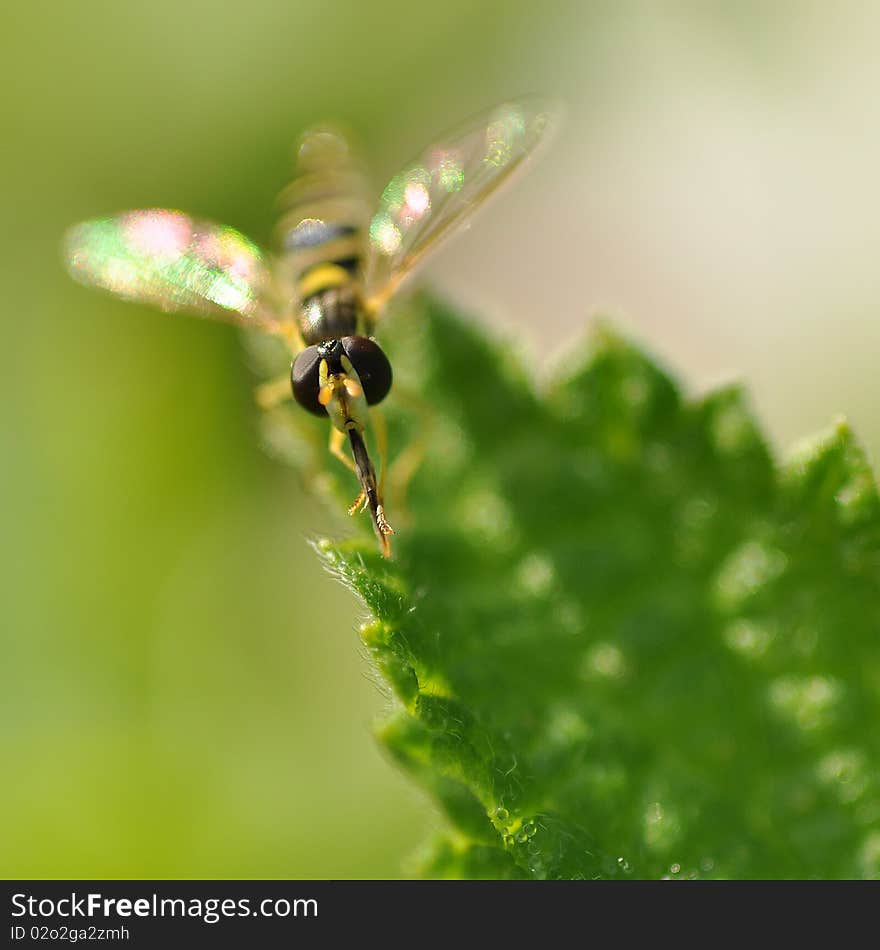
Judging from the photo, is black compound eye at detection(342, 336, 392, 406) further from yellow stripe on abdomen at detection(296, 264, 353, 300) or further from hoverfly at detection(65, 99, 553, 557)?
yellow stripe on abdomen at detection(296, 264, 353, 300)

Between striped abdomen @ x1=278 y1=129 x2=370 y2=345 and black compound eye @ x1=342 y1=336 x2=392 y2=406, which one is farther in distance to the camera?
striped abdomen @ x1=278 y1=129 x2=370 y2=345

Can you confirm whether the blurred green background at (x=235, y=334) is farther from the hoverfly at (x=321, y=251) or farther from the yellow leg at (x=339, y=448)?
the yellow leg at (x=339, y=448)

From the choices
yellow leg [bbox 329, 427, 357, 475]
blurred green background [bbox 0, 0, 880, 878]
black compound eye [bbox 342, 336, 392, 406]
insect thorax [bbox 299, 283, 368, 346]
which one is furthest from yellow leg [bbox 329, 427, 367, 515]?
blurred green background [bbox 0, 0, 880, 878]

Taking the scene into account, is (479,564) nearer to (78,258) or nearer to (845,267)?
(78,258)

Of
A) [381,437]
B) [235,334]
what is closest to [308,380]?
[381,437]

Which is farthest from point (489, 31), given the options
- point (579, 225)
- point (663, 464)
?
point (663, 464)

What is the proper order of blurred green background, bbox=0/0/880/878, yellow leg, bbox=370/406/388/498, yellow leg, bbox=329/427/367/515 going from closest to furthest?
yellow leg, bbox=329/427/367/515, yellow leg, bbox=370/406/388/498, blurred green background, bbox=0/0/880/878
